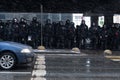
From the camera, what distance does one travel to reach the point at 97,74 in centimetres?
1318

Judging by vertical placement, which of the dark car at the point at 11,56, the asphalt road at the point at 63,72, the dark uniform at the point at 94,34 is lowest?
the asphalt road at the point at 63,72

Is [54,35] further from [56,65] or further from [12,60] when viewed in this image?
[12,60]

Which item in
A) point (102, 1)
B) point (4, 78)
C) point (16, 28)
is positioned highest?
point (102, 1)

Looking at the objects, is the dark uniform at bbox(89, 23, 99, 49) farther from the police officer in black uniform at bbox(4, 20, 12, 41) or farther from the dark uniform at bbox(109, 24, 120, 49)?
the police officer in black uniform at bbox(4, 20, 12, 41)

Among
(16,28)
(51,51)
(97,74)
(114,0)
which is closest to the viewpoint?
(97,74)

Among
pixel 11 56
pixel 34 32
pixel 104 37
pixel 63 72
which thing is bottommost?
pixel 63 72

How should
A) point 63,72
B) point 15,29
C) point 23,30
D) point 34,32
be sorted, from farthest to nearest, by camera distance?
point 34,32 < point 23,30 < point 15,29 < point 63,72

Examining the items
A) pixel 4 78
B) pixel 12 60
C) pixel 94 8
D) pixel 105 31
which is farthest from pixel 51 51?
pixel 4 78

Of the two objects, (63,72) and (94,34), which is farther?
(94,34)

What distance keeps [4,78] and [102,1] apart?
593 inches

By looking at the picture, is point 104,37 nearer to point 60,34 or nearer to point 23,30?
point 60,34

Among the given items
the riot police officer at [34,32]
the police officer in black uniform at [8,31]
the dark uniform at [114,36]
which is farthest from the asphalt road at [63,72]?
the dark uniform at [114,36]

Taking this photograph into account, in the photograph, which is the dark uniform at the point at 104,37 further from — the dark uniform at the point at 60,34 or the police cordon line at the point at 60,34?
the dark uniform at the point at 60,34

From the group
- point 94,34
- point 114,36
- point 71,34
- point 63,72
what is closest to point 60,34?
point 71,34
